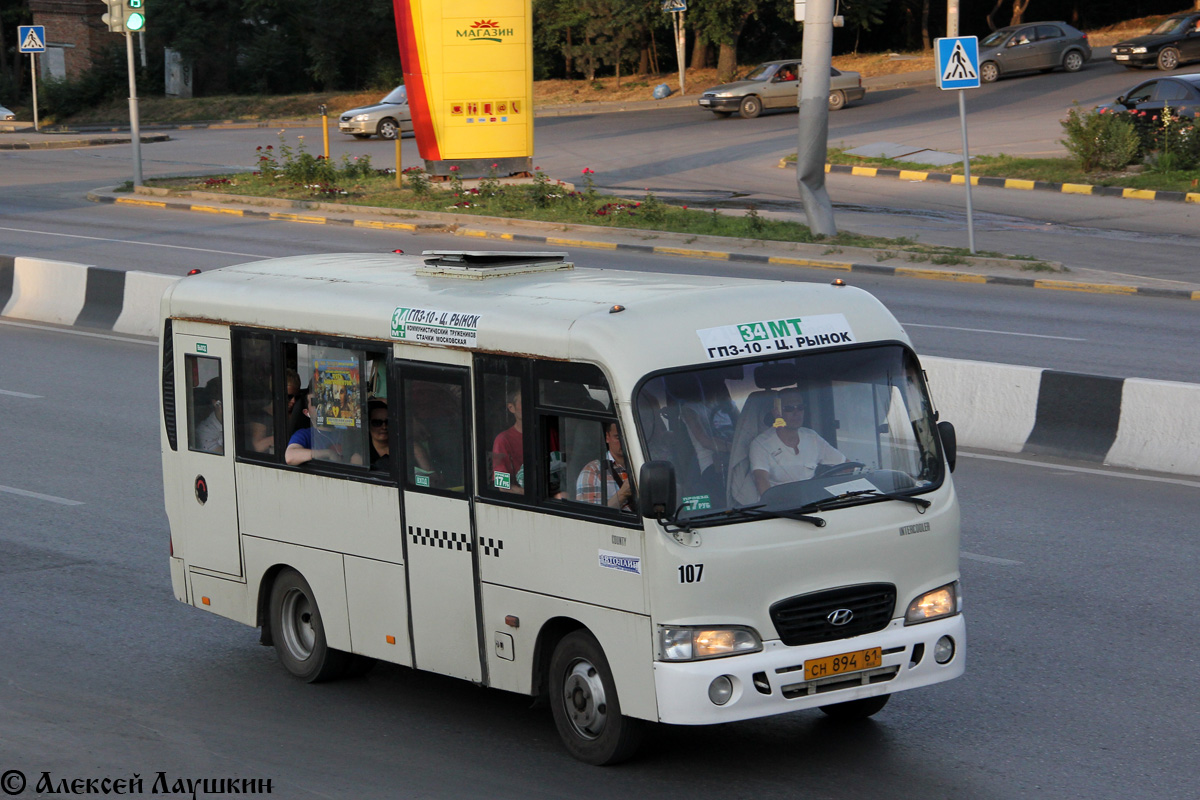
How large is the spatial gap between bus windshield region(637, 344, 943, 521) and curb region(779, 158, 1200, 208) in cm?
2514

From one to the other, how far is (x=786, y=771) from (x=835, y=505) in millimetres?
1155

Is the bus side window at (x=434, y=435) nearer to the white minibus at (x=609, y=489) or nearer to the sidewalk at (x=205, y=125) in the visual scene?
the white minibus at (x=609, y=489)

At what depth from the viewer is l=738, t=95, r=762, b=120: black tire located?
151 ft

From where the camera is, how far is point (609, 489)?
6262 mm

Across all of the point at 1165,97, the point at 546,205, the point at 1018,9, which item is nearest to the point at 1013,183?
the point at 1165,97

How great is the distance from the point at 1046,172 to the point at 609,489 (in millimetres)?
28730

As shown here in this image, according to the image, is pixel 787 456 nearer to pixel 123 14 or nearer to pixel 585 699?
pixel 585 699

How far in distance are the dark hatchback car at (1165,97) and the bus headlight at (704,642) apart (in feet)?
100

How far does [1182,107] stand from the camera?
33.6 meters

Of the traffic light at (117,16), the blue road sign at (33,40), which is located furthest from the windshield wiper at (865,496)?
the blue road sign at (33,40)

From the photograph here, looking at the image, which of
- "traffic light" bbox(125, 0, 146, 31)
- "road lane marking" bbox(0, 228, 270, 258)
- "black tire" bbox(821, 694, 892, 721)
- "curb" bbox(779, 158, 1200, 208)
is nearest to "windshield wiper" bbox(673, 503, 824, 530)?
"black tire" bbox(821, 694, 892, 721)

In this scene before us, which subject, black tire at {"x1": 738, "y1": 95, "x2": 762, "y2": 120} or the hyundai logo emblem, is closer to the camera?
the hyundai logo emblem

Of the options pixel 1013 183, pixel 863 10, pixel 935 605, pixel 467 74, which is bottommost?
pixel 935 605

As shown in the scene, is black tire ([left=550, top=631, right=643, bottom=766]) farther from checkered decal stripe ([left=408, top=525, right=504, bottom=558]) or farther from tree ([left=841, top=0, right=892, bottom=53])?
tree ([left=841, top=0, right=892, bottom=53])
